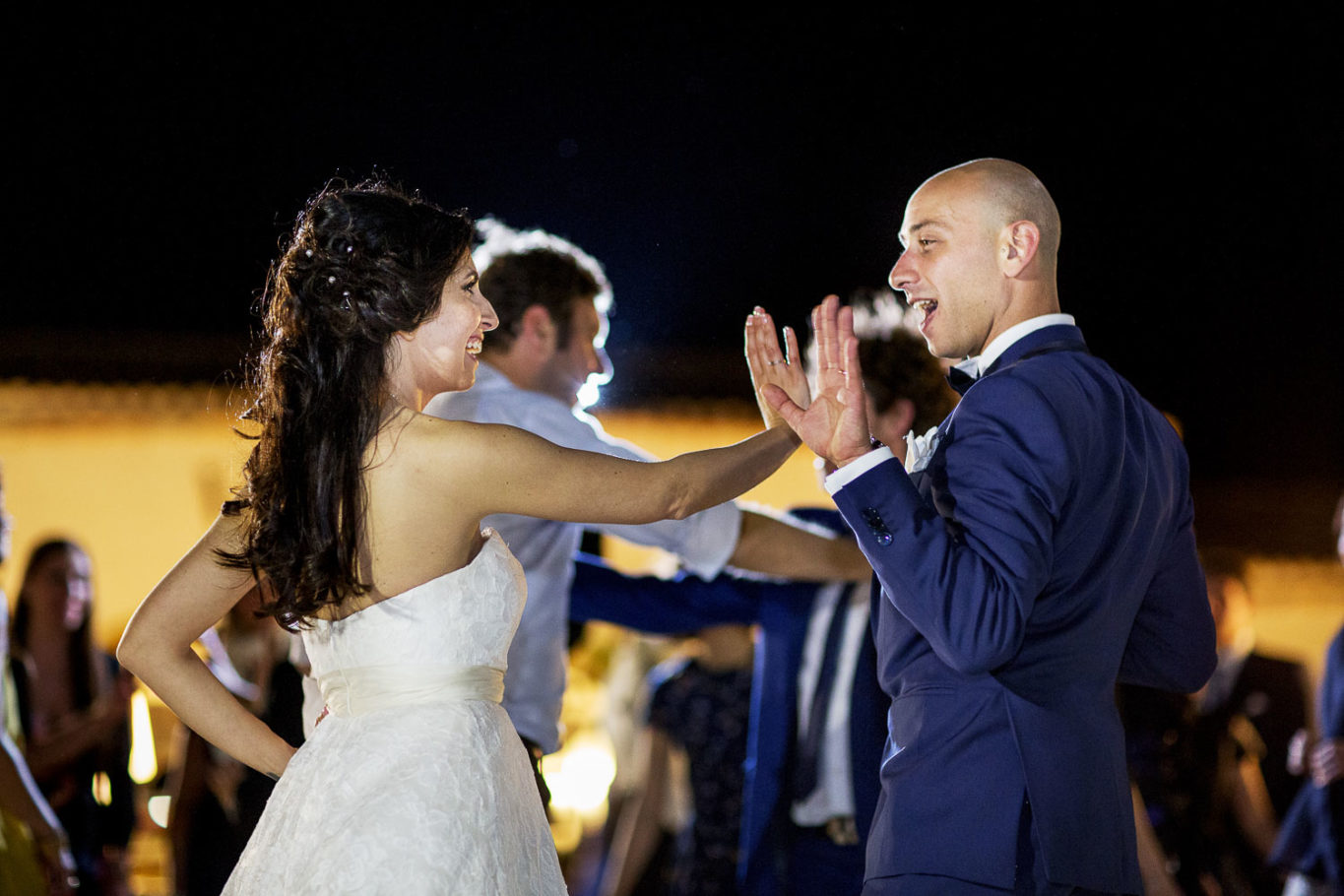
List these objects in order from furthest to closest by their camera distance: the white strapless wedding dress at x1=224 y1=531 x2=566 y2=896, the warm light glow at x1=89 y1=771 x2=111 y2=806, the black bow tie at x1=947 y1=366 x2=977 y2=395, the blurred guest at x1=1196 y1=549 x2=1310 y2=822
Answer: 1. the blurred guest at x1=1196 y1=549 x2=1310 y2=822
2. the warm light glow at x1=89 y1=771 x2=111 y2=806
3. the black bow tie at x1=947 y1=366 x2=977 y2=395
4. the white strapless wedding dress at x1=224 y1=531 x2=566 y2=896

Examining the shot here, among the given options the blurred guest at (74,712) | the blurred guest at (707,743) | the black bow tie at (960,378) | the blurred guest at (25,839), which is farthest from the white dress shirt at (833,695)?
the blurred guest at (74,712)

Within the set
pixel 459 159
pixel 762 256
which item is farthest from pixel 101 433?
pixel 762 256

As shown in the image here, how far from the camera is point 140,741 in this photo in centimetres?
481

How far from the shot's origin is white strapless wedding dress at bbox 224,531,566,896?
186 cm

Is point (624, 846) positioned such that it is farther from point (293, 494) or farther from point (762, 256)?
point (762, 256)

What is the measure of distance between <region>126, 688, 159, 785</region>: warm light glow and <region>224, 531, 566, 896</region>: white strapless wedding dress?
2.86 m

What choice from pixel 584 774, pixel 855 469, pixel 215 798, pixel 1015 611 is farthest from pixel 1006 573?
pixel 584 774

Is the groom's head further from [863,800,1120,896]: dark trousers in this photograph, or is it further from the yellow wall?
the yellow wall

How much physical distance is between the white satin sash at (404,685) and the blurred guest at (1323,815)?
3084 millimetres

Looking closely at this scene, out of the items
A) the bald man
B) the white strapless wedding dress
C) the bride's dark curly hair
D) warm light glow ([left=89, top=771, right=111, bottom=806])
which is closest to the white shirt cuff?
the bald man

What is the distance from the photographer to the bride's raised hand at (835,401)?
1.87 m

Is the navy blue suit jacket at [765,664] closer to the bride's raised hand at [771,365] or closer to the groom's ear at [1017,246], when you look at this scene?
the bride's raised hand at [771,365]

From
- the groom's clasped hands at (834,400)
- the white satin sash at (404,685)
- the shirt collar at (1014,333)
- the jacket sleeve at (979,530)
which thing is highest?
the shirt collar at (1014,333)

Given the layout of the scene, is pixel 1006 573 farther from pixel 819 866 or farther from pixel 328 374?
pixel 819 866
